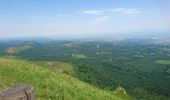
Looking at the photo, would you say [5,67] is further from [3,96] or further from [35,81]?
[3,96]

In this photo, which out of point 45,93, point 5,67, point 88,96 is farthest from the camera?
point 5,67

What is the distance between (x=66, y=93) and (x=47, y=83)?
271cm

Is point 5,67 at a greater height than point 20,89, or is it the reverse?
point 20,89

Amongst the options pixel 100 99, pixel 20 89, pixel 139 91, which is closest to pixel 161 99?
pixel 139 91

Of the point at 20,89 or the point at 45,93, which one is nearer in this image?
the point at 20,89

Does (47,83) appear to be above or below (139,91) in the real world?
above

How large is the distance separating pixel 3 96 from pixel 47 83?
17629 mm

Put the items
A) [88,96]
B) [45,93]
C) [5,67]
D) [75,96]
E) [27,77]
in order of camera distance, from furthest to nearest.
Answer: [5,67] → [27,77] → [88,96] → [75,96] → [45,93]

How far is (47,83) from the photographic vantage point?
2450 centimetres

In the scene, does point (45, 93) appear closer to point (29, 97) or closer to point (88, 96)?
point (88, 96)

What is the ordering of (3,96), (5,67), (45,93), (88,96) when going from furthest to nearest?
(5,67), (88,96), (45,93), (3,96)

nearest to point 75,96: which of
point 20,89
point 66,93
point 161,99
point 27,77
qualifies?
point 66,93

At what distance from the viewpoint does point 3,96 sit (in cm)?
701

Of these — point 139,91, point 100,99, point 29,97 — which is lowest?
point 139,91
